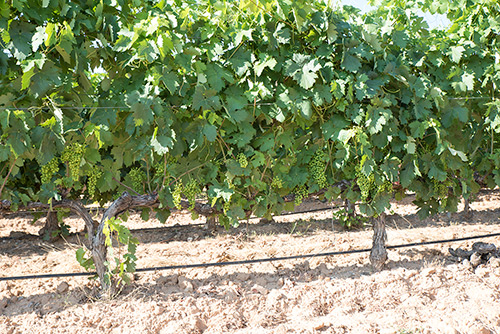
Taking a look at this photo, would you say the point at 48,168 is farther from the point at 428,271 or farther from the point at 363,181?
the point at 428,271

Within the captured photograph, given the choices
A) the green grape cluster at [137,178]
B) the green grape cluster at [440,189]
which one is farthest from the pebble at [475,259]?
the green grape cluster at [137,178]

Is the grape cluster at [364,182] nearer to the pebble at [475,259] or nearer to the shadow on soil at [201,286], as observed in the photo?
the shadow on soil at [201,286]

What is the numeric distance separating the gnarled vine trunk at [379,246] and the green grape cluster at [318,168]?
863 mm

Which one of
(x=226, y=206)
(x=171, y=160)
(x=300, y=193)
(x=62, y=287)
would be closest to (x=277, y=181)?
(x=300, y=193)

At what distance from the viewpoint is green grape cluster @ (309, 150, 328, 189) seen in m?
3.60

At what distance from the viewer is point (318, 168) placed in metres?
3.60

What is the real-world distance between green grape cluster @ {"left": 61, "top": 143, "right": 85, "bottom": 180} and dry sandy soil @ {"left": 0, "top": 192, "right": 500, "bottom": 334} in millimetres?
1101

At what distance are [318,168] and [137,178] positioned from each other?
156 cm

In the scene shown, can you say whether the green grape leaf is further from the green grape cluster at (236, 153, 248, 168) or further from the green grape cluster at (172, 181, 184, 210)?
the green grape cluster at (172, 181, 184, 210)

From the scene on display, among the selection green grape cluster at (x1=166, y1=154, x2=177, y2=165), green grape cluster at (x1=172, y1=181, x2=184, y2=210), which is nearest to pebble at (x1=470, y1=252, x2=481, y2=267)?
green grape cluster at (x1=172, y1=181, x2=184, y2=210)

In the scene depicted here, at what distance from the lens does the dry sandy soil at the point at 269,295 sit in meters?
3.05

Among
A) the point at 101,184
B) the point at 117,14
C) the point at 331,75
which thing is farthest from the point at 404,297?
the point at 117,14

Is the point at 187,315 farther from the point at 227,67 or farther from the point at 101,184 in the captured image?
the point at 227,67

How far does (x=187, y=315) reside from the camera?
3.16 m
